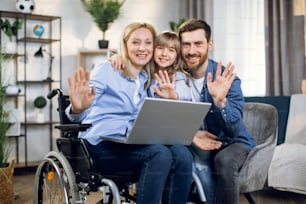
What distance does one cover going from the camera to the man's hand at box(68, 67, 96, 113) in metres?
1.32

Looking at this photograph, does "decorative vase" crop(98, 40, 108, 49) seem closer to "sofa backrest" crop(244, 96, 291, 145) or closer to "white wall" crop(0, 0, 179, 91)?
"white wall" crop(0, 0, 179, 91)

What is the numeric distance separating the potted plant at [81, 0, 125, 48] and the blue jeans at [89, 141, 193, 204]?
A: 2379 millimetres

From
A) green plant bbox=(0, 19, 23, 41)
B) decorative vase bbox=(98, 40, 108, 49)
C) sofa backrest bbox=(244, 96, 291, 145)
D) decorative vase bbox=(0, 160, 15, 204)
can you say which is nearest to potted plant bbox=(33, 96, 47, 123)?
green plant bbox=(0, 19, 23, 41)

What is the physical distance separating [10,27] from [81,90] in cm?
→ 249

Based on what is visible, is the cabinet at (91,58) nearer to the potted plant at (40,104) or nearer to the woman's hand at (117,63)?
the potted plant at (40,104)

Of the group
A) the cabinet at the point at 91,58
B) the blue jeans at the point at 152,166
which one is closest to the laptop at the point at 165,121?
the blue jeans at the point at 152,166

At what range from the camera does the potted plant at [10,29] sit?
3566mm

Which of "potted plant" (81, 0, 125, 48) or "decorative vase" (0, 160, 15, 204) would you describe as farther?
"potted plant" (81, 0, 125, 48)

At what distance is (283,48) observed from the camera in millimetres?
3203

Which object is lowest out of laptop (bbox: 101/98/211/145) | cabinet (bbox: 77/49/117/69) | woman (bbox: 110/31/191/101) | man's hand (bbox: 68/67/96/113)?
laptop (bbox: 101/98/211/145)

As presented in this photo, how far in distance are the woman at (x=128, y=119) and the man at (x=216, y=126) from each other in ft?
0.45

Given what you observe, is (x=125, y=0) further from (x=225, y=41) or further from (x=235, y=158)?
(x=235, y=158)

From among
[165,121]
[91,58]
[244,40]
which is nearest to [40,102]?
[91,58]

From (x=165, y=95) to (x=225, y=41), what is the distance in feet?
7.67
